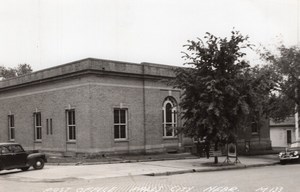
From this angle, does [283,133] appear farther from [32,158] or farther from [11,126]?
[32,158]

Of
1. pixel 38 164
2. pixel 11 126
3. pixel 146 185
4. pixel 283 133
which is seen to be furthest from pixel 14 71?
pixel 146 185

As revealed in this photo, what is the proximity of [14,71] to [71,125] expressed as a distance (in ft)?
160

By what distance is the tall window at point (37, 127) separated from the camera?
31141 millimetres

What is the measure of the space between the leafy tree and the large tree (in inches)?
2113

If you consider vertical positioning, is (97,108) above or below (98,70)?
below

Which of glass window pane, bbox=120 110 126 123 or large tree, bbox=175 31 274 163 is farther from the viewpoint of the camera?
glass window pane, bbox=120 110 126 123

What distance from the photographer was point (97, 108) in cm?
2595

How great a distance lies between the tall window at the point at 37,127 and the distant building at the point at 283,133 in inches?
1165

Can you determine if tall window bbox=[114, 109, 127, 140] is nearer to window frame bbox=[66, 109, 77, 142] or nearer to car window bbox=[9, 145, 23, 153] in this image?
window frame bbox=[66, 109, 77, 142]

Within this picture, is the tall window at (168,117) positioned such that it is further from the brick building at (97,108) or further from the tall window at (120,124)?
the tall window at (120,124)

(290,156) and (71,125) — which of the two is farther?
(71,125)

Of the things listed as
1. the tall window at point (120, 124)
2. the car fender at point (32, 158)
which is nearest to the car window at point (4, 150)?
the car fender at point (32, 158)

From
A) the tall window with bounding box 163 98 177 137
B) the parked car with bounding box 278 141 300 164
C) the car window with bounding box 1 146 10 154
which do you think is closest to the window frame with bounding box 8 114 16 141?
the tall window with bounding box 163 98 177 137

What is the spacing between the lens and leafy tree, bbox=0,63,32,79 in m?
69.9
